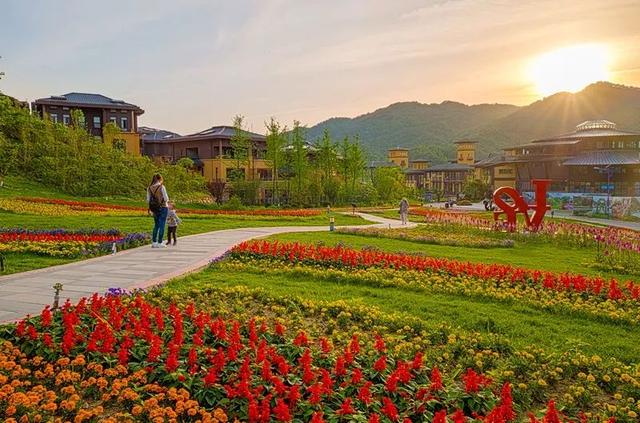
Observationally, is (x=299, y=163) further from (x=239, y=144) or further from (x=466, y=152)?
(x=466, y=152)

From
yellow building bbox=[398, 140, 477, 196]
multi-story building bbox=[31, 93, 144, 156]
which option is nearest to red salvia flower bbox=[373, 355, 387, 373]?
multi-story building bbox=[31, 93, 144, 156]

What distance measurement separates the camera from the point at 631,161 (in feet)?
128

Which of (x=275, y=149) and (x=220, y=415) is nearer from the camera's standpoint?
(x=220, y=415)

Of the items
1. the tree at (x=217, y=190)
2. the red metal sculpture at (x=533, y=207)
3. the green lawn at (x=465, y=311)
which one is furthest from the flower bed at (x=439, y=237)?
the tree at (x=217, y=190)

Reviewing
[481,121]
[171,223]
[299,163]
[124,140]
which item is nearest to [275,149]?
[299,163]

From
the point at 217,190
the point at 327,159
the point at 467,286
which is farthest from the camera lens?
the point at 327,159

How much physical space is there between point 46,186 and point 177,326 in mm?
25142

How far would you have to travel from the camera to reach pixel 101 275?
8.04 meters

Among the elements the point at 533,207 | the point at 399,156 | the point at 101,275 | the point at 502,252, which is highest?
the point at 399,156

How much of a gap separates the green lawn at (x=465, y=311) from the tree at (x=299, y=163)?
2640 centimetres

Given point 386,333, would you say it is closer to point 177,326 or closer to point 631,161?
point 177,326

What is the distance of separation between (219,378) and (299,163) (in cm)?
3231

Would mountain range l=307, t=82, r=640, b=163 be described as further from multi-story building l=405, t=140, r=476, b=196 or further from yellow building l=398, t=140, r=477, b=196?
multi-story building l=405, t=140, r=476, b=196

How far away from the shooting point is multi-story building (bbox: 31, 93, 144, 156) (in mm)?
38906
